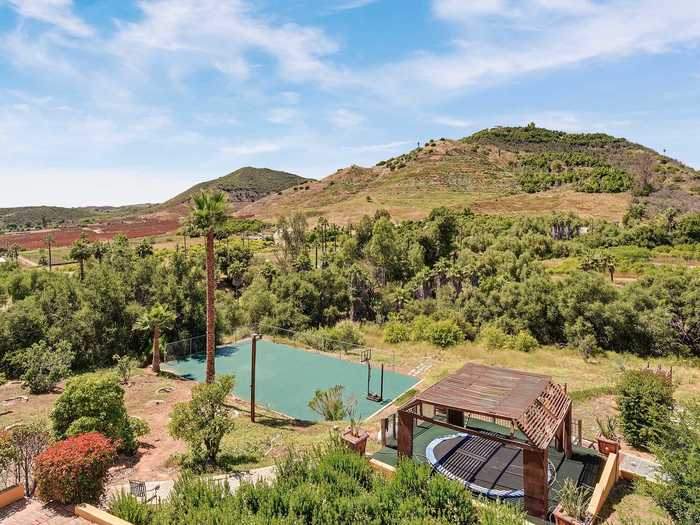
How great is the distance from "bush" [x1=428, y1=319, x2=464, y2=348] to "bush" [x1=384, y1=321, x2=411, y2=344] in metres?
1.88

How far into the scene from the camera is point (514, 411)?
8.73 meters

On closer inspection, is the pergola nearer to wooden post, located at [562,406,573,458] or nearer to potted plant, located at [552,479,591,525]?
wooden post, located at [562,406,573,458]

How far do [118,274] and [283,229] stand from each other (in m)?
18.8

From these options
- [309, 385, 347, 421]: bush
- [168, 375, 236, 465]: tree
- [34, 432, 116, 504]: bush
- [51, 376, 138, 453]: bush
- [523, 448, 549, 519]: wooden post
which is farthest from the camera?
[309, 385, 347, 421]: bush

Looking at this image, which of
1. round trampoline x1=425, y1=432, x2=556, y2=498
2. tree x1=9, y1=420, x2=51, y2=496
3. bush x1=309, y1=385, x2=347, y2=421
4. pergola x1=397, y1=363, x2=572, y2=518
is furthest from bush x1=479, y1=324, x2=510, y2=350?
tree x1=9, y1=420, x2=51, y2=496

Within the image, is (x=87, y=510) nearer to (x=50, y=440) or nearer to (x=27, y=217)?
(x=50, y=440)

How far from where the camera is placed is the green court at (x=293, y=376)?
18719mm

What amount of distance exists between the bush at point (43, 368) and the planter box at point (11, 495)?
400 inches

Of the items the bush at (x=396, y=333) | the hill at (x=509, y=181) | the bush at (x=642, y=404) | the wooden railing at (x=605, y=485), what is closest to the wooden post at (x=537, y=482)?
the wooden railing at (x=605, y=485)

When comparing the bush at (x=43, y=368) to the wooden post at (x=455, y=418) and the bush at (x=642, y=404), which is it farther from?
the bush at (x=642, y=404)

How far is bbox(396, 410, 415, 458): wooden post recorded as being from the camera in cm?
1020

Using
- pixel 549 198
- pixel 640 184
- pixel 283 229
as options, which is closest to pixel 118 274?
pixel 283 229

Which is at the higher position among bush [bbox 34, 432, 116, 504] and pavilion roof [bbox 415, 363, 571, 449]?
pavilion roof [bbox 415, 363, 571, 449]

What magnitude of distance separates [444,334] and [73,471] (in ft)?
77.1
